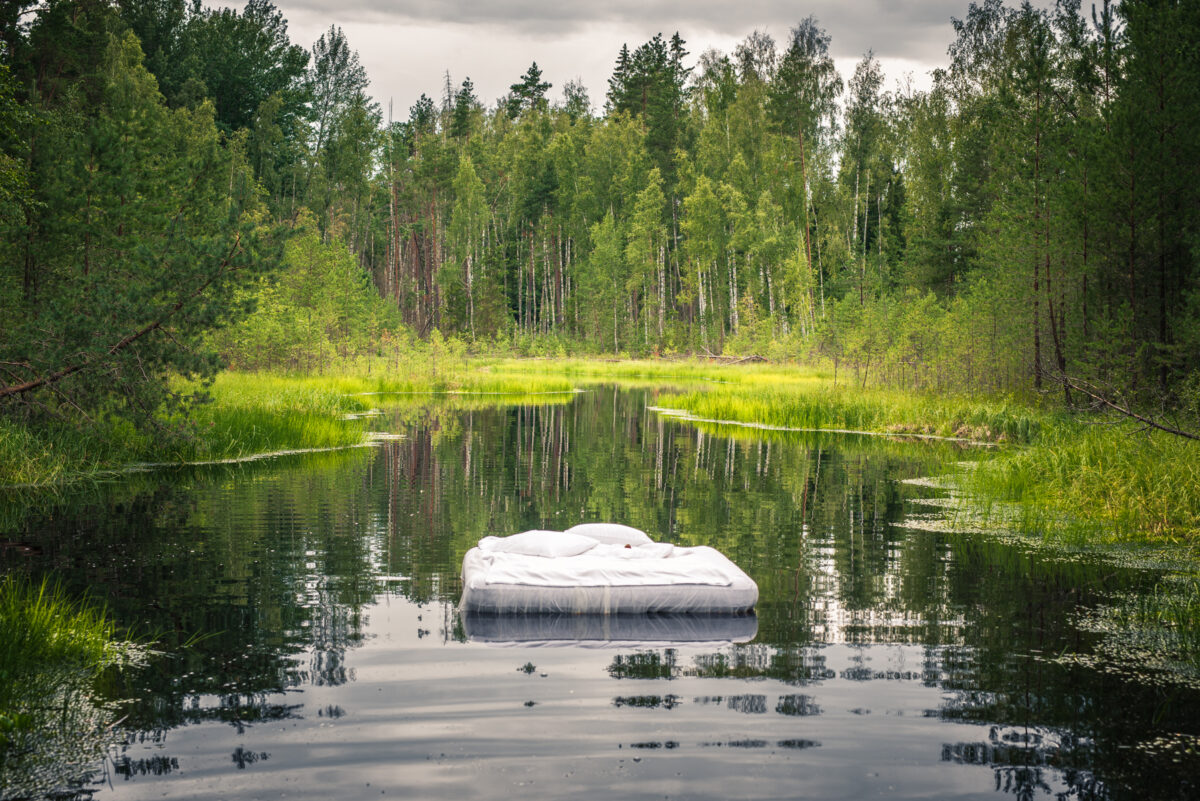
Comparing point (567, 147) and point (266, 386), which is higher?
point (567, 147)

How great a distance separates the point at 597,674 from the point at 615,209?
70.7m

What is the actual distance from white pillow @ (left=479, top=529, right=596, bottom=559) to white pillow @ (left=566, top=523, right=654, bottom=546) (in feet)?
0.83

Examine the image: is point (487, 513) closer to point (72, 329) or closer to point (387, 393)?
point (72, 329)

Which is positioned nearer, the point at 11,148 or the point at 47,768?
the point at 47,768

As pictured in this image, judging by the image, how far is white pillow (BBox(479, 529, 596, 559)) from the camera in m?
9.17

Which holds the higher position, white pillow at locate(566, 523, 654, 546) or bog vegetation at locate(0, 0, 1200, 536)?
bog vegetation at locate(0, 0, 1200, 536)

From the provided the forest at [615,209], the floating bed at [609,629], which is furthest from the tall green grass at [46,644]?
the forest at [615,209]

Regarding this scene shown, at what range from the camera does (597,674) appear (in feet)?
23.2

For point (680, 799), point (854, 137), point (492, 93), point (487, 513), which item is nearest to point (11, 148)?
→ point (487, 513)

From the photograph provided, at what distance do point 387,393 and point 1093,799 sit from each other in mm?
38095

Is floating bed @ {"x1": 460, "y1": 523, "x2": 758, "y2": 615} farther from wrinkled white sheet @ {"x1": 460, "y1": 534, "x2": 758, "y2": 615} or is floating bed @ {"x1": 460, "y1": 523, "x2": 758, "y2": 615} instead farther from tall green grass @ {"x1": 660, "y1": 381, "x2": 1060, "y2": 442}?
tall green grass @ {"x1": 660, "y1": 381, "x2": 1060, "y2": 442}

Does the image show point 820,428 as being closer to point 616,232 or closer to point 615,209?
point 616,232

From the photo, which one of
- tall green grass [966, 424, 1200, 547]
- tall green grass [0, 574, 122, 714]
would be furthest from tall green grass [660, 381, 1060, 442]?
tall green grass [0, 574, 122, 714]

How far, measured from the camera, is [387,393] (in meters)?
41.3
